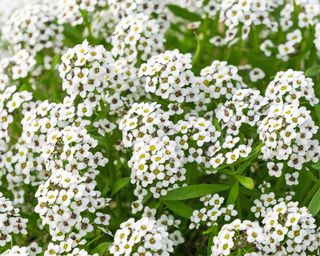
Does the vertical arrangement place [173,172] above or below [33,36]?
below

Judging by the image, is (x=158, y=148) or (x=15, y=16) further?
(x=15, y=16)

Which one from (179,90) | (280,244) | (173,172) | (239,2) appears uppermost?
(239,2)

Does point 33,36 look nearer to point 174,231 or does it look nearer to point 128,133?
point 128,133

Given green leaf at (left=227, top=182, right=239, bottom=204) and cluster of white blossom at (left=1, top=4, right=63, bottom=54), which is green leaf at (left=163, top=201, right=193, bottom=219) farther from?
cluster of white blossom at (left=1, top=4, right=63, bottom=54)

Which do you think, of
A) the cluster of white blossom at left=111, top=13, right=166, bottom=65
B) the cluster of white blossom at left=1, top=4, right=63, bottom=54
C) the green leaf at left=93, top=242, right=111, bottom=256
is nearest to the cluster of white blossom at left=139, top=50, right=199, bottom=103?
the cluster of white blossom at left=111, top=13, right=166, bottom=65

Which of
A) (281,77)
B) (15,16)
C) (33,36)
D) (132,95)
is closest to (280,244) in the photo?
(281,77)
